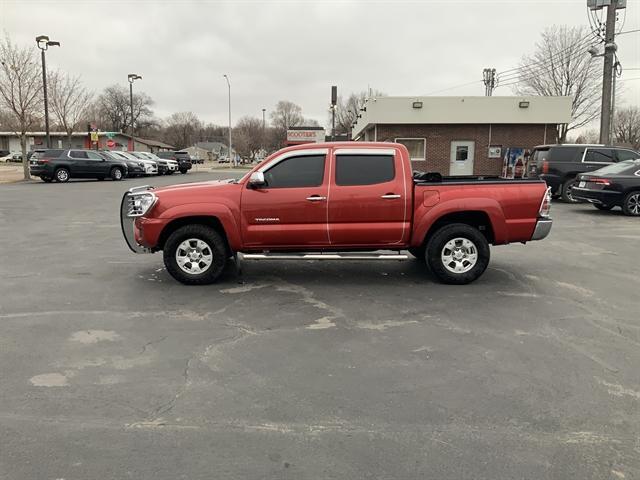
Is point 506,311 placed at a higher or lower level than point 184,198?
lower

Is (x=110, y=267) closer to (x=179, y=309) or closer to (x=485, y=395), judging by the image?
(x=179, y=309)

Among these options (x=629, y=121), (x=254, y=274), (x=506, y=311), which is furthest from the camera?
(x=629, y=121)

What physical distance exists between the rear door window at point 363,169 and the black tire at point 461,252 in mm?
1010

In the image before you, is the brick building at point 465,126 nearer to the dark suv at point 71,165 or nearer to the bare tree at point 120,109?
the dark suv at point 71,165

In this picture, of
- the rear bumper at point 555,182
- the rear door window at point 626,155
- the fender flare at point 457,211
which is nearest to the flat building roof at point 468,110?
the rear door window at point 626,155

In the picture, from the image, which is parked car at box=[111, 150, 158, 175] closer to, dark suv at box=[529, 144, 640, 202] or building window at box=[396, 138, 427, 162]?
building window at box=[396, 138, 427, 162]

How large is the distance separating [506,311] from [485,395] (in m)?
2.18

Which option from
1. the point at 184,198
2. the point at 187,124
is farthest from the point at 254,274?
the point at 187,124

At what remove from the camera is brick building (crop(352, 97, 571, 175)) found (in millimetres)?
27891

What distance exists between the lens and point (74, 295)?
20.9ft

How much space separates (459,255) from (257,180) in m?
2.79

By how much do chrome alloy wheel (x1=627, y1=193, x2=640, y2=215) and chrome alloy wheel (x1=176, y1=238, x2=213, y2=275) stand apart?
12.2 m

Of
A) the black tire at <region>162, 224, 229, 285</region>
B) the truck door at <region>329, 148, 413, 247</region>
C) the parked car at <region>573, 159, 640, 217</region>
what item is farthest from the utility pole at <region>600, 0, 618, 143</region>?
the black tire at <region>162, 224, 229, 285</region>

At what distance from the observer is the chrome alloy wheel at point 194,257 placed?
6770 mm
